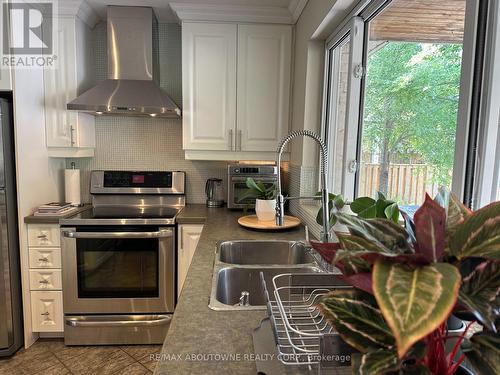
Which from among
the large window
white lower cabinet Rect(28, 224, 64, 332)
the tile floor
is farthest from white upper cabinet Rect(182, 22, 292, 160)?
the tile floor

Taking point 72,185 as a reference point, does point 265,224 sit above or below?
below

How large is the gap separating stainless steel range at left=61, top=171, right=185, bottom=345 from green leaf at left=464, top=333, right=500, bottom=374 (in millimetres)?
2060

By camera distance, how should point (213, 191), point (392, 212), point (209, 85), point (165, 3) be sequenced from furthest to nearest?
point (213, 191), point (209, 85), point (165, 3), point (392, 212)

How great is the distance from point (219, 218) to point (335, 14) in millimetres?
1498

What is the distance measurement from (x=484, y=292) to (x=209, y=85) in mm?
2387

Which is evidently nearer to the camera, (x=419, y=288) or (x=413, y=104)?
(x=419, y=288)

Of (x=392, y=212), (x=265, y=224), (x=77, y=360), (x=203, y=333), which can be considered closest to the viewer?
(x=392, y=212)

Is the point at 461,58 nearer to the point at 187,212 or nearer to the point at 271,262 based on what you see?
the point at 271,262

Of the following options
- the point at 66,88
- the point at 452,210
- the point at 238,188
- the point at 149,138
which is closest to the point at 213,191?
the point at 238,188

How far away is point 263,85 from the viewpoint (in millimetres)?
2561

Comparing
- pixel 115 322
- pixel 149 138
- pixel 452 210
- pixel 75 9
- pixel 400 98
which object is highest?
pixel 75 9

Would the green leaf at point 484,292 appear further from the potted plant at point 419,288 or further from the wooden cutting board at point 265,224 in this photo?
the wooden cutting board at point 265,224

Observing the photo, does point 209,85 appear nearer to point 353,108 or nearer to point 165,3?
point 165,3

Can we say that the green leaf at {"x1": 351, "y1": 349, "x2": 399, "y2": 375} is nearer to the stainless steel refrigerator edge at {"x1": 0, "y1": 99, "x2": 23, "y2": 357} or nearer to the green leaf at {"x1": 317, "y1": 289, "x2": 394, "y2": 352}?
the green leaf at {"x1": 317, "y1": 289, "x2": 394, "y2": 352}
